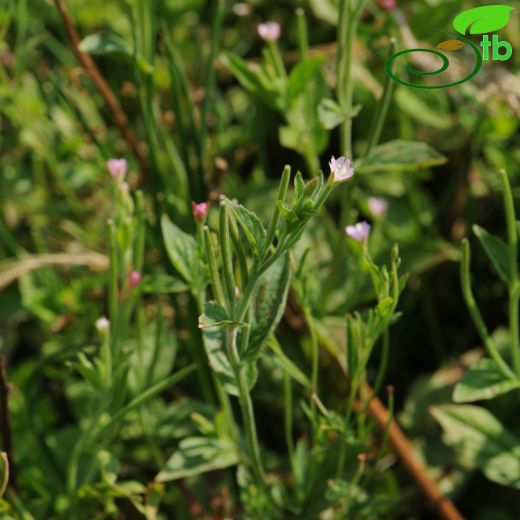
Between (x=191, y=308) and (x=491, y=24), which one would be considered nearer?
(x=191, y=308)

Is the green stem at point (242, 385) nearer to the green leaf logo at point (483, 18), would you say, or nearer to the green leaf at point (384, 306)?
the green leaf at point (384, 306)

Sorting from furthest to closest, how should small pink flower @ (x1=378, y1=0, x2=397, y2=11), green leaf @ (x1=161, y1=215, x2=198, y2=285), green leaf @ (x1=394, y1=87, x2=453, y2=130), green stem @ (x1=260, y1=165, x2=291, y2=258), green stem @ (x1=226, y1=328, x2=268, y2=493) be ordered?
green leaf @ (x1=394, y1=87, x2=453, y2=130), small pink flower @ (x1=378, y1=0, x2=397, y2=11), green leaf @ (x1=161, y1=215, x2=198, y2=285), green stem @ (x1=226, y1=328, x2=268, y2=493), green stem @ (x1=260, y1=165, x2=291, y2=258)

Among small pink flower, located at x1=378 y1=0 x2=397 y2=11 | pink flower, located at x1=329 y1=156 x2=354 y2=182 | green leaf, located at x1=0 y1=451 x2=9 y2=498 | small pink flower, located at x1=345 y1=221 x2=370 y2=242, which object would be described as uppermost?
small pink flower, located at x1=378 y1=0 x2=397 y2=11

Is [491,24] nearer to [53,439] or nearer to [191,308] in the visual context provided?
[191,308]

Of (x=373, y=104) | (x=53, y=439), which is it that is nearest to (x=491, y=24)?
(x=373, y=104)

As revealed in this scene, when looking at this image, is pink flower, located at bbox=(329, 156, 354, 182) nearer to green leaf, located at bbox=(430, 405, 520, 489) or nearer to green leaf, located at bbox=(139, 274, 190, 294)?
Result: green leaf, located at bbox=(139, 274, 190, 294)

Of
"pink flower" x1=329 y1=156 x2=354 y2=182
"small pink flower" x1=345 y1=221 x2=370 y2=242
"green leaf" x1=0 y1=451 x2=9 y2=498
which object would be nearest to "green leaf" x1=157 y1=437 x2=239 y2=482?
"green leaf" x1=0 y1=451 x2=9 y2=498
